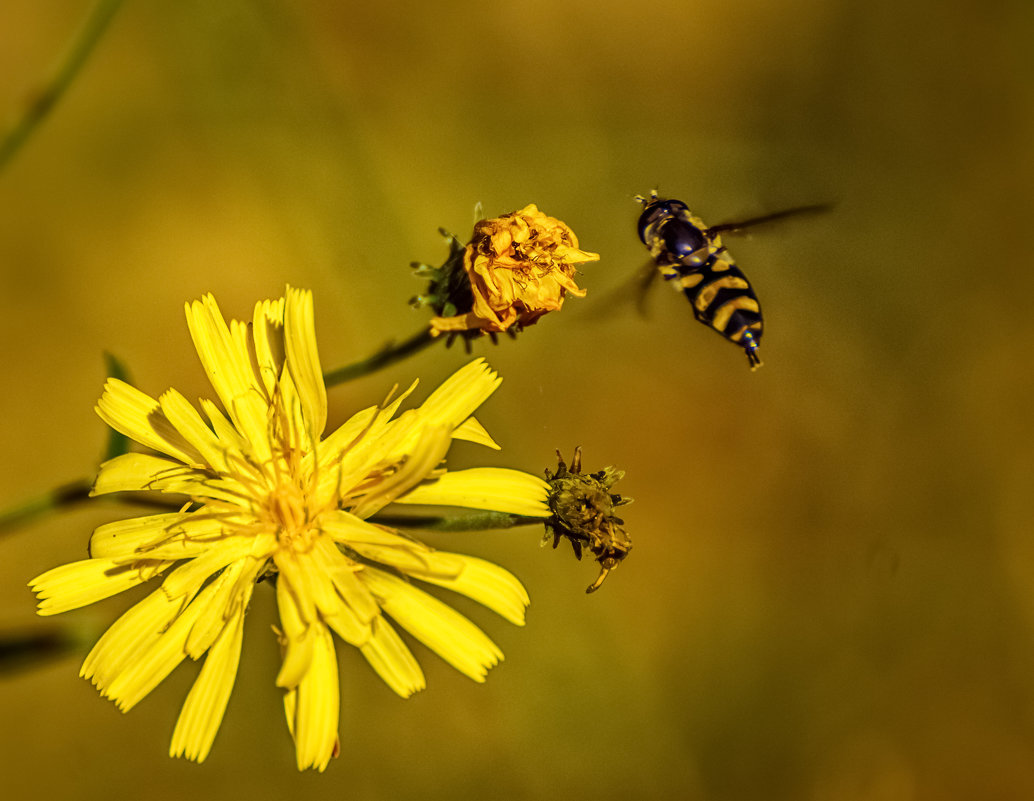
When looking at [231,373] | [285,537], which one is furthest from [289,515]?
[231,373]

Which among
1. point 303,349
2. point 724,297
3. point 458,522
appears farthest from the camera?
point 724,297

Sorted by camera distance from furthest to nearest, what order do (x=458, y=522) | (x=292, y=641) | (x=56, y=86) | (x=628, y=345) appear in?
(x=628, y=345) → (x=56, y=86) → (x=458, y=522) → (x=292, y=641)

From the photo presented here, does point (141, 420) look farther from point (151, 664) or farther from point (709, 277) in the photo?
point (709, 277)

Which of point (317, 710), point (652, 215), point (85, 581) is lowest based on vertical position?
point (317, 710)

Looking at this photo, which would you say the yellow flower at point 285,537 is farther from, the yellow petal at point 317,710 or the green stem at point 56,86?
the green stem at point 56,86

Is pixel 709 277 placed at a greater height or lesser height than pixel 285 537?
greater

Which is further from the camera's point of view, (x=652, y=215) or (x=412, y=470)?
(x=652, y=215)

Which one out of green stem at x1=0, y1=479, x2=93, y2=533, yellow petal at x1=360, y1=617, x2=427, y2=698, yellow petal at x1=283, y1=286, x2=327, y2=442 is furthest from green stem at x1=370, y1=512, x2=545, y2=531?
green stem at x1=0, y1=479, x2=93, y2=533
